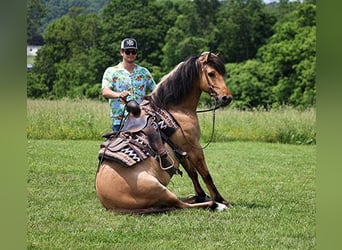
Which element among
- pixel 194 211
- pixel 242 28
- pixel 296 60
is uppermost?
pixel 242 28

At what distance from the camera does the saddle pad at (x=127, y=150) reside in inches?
97.0

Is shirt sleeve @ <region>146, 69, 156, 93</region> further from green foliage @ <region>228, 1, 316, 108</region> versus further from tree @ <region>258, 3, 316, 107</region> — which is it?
tree @ <region>258, 3, 316, 107</region>

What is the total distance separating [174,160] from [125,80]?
1.43 feet

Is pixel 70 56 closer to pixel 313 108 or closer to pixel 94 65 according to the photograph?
pixel 94 65

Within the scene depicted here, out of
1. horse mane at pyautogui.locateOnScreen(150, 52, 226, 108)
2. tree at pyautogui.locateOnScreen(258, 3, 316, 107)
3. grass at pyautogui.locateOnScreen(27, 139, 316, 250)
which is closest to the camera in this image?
grass at pyautogui.locateOnScreen(27, 139, 316, 250)

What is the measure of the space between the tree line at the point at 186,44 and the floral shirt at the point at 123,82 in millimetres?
118

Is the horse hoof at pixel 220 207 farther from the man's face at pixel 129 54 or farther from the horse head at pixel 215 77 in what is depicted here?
Result: the man's face at pixel 129 54

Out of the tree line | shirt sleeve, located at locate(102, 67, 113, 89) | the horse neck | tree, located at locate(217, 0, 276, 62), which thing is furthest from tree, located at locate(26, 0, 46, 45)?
tree, located at locate(217, 0, 276, 62)

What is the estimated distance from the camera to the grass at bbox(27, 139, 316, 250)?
7.48 ft

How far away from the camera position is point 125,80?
2656 millimetres

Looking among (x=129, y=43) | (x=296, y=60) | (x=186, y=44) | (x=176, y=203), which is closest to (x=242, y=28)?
(x=186, y=44)

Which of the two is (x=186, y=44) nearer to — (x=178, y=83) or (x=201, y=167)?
(x=178, y=83)

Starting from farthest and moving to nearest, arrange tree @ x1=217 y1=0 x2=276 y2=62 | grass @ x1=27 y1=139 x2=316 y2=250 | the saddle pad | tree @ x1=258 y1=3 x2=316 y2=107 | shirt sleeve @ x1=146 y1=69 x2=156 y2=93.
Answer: tree @ x1=258 y1=3 x2=316 y2=107 < tree @ x1=217 y1=0 x2=276 y2=62 < shirt sleeve @ x1=146 y1=69 x2=156 y2=93 < the saddle pad < grass @ x1=27 y1=139 x2=316 y2=250
